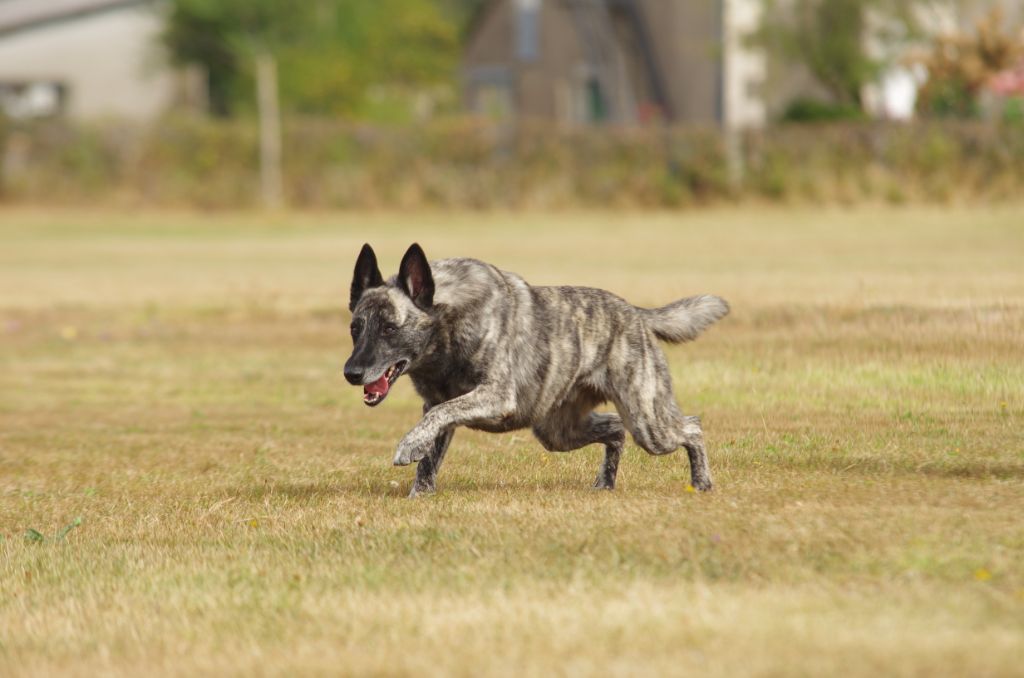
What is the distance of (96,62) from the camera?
2399 inches

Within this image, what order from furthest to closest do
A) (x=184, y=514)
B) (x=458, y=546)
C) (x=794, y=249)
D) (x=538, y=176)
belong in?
(x=538, y=176) < (x=794, y=249) < (x=184, y=514) < (x=458, y=546)

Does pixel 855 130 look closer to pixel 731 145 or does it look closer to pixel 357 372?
pixel 731 145

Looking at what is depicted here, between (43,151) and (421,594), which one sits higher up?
(43,151)

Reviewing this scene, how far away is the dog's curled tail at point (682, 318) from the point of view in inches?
364

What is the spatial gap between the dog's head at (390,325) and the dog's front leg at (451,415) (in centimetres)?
26

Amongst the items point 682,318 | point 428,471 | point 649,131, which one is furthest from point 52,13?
point 682,318

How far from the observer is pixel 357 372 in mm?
8250

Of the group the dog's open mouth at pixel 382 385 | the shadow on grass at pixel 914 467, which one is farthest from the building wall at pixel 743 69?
the dog's open mouth at pixel 382 385

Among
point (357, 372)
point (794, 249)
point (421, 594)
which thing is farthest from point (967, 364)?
point (794, 249)

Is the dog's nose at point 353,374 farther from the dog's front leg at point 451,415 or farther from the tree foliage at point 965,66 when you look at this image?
the tree foliage at point 965,66

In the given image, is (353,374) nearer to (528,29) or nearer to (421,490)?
(421,490)

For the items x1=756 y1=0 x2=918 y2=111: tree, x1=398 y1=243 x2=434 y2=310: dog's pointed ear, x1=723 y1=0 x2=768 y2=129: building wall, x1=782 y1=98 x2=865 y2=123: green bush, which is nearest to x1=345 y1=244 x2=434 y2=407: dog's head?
x1=398 y1=243 x2=434 y2=310: dog's pointed ear

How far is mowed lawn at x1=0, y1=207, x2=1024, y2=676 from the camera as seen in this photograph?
20.3 feet

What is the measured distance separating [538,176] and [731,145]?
4.65 meters
